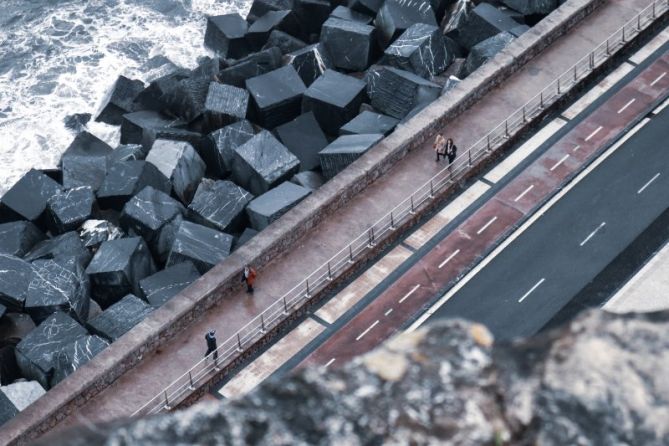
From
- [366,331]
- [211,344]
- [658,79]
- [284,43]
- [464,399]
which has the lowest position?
[284,43]

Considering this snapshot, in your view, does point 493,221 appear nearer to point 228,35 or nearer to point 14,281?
point 14,281

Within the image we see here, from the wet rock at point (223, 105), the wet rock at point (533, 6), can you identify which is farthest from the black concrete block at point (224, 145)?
the wet rock at point (533, 6)

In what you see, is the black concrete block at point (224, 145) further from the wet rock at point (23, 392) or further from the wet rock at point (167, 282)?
the wet rock at point (23, 392)

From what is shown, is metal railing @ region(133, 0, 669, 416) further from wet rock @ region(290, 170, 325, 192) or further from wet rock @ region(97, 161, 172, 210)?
wet rock @ region(97, 161, 172, 210)

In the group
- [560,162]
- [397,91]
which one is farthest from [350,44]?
[560,162]

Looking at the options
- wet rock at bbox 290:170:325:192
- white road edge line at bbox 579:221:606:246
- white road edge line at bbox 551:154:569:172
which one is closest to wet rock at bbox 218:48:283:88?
wet rock at bbox 290:170:325:192

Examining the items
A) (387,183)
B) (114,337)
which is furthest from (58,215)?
(387,183)
